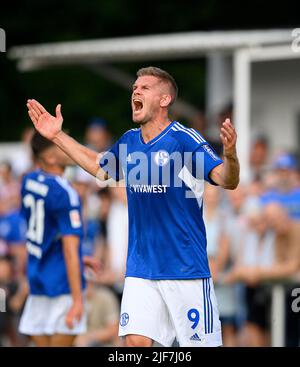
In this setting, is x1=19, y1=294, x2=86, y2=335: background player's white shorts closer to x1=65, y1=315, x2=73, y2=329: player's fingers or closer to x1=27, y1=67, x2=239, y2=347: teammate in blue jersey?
x1=65, y1=315, x2=73, y2=329: player's fingers

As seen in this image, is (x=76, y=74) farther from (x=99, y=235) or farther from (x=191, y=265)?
(x=191, y=265)

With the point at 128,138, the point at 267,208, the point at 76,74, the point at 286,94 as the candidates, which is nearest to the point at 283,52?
the point at 286,94

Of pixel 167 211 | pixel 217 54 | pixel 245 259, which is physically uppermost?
pixel 217 54

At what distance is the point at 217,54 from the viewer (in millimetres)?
17141

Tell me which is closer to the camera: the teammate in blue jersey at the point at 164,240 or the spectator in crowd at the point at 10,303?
the teammate in blue jersey at the point at 164,240

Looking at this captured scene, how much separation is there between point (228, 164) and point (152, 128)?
84cm

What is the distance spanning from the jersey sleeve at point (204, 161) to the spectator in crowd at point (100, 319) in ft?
17.2

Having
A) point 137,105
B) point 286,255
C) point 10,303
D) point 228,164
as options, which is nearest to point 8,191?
point 10,303

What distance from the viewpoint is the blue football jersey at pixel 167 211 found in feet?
27.8

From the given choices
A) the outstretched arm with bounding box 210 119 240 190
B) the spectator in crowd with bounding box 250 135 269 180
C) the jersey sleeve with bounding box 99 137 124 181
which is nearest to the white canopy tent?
the spectator in crowd with bounding box 250 135 269 180

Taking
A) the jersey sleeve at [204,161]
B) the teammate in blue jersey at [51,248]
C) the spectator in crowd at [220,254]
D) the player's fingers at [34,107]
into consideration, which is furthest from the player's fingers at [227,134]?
the spectator in crowd at [220,254]

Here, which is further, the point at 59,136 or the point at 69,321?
the point at 69,321

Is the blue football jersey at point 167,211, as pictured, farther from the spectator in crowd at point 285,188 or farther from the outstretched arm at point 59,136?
the spectator in crowd at point 285,188

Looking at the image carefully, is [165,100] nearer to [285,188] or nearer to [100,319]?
[285,188]
